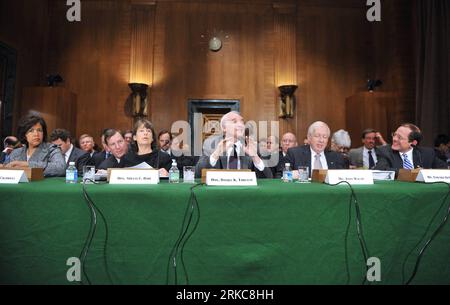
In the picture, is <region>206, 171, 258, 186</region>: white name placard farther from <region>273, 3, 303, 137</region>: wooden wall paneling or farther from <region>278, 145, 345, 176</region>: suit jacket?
<region>273, 3, 303, 137</region>: wooden wall paneling

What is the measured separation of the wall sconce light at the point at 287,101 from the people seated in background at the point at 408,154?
9.65 feet

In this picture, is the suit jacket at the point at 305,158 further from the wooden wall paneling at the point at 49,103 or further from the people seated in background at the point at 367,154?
the wooden wall paneling at the point at 49,103

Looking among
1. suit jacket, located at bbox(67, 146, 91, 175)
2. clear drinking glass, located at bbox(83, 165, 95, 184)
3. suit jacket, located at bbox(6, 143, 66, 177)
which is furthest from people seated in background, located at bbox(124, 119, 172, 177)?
suit jacket, located at bbox(67, 146, 91, 175)

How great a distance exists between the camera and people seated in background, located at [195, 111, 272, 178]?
2.35 meters

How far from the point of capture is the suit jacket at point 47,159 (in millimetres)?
2414

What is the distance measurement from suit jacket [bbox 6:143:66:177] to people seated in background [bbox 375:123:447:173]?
2693 mm

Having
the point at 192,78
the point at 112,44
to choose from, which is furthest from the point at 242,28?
the point at 112,44

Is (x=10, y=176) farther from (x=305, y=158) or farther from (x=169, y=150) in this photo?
(x=169, y=150)

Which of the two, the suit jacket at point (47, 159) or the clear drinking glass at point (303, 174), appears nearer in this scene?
the clear drinking glass at point (303, 174)

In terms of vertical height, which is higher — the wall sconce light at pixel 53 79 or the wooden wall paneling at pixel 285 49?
the wooden wall paneling at pixel 285 49

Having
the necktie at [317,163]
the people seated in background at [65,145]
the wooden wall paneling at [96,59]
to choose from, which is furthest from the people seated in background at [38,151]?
the wooden wall paneling at [96,59]
